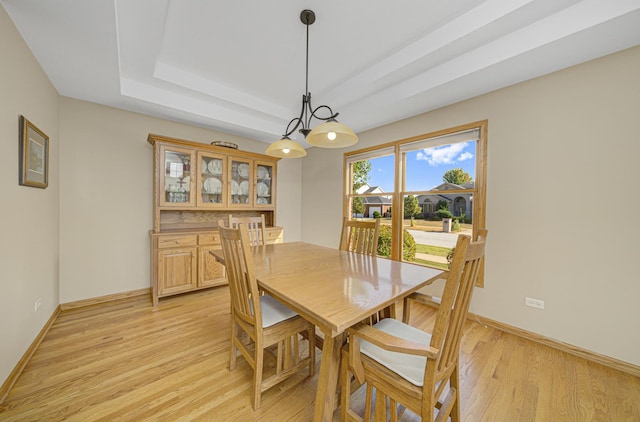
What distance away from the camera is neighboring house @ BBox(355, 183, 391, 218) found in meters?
3.44

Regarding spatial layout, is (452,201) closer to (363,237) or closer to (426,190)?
(426,190)

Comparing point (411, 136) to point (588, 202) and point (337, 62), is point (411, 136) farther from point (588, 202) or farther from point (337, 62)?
point (588, 202)

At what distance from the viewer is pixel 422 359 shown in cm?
111

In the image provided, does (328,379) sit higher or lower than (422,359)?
lower

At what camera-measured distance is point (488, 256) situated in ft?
7.95

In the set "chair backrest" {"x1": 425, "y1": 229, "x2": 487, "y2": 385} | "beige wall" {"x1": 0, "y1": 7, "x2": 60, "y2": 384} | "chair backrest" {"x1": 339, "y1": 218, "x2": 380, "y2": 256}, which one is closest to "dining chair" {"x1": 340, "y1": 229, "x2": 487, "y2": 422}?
"chair backrest" {"x1": 425, "y1": 229, "x2": 487, "y2": 385}

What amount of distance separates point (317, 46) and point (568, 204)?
2.66m

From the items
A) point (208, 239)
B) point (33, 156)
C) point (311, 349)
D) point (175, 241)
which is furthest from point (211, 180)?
point (311, 349)

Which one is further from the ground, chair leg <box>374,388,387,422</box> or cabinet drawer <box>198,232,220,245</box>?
cabinet drawer <box>198,232,220,245</box>

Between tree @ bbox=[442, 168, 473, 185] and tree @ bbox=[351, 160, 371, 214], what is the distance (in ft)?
3.91

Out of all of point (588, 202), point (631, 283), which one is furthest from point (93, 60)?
point (631, 283)

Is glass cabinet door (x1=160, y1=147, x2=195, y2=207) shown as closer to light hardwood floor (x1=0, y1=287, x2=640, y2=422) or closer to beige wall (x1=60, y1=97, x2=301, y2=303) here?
beige wall (x1=60, y1=97, x2=301, y2=303)

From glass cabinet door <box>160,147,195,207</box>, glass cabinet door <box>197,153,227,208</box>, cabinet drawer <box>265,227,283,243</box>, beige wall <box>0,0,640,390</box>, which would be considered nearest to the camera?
beige wall <box>0,0,640,390</box>

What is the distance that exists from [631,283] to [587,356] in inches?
27.1
